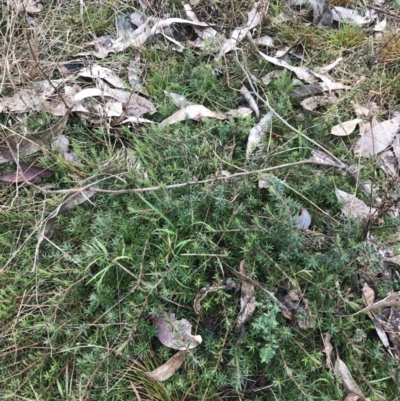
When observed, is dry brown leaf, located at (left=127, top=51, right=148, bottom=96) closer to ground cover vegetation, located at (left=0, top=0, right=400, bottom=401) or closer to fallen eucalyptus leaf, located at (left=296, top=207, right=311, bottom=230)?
ground cover vegetation, located at (left=0, top=0, right=400, bottom=401)

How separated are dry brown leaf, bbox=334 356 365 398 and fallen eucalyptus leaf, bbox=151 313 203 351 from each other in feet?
1.82

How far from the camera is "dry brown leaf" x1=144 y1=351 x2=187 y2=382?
1990 millimetres

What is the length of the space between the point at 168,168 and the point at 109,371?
0.92 metres

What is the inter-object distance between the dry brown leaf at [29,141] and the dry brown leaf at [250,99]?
938mm

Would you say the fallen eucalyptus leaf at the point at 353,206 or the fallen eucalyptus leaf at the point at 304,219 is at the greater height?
the fallen eucalyptus leaf at the point at 353,206

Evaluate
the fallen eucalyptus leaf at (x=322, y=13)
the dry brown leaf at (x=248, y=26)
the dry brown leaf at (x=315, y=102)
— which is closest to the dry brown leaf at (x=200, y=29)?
the dry brown leaf at (x=248, y=26)

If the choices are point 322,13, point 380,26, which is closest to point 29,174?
point 322,13

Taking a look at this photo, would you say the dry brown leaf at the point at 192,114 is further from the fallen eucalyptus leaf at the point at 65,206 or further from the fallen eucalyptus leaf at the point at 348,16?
the fallen eucalyptus leaf at the point at 348,16

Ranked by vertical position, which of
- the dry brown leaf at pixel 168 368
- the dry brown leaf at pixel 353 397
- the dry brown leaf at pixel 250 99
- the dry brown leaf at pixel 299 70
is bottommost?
the dry brown leaf at pixel 168 368

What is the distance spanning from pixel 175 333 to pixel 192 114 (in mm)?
1123

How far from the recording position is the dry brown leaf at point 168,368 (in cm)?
199

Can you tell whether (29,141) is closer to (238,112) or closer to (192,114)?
(192,114)

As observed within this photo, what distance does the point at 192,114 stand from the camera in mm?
2541

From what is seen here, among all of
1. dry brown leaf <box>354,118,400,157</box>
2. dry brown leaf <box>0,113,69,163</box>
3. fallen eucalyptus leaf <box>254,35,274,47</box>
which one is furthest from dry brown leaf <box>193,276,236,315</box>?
fallen eucalyptus leaf <box>254,35,274,47</box>
